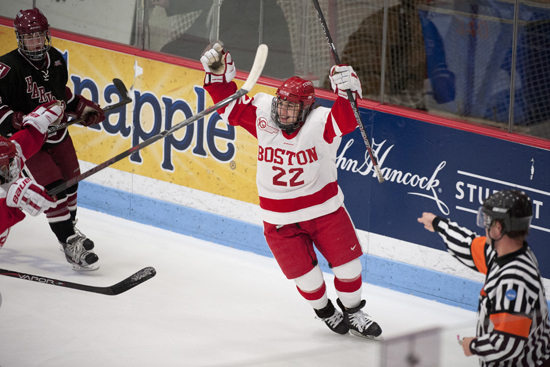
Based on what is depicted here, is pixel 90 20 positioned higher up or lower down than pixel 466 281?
higher up

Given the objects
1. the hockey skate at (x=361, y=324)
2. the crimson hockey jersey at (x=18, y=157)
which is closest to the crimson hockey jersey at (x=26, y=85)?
the crimson hockey jersey at (x=18, y=157)

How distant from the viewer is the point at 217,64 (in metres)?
3.35

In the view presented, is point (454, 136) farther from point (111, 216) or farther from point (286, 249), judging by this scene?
point (111, 216)

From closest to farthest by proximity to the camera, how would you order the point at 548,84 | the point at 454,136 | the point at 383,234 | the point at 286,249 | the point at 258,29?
the point at 286,249 < the point at 548,84 < the point at 454,136 < the point at 383,234 < the point at 258,29

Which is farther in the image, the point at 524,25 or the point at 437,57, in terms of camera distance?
the point at 437,57

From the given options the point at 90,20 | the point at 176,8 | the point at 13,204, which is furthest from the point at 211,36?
the point at 13,204

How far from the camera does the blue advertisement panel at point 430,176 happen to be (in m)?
3.58

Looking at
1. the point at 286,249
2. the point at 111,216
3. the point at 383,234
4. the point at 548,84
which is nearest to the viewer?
the point at 286,249

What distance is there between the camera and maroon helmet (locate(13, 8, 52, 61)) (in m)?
3.90

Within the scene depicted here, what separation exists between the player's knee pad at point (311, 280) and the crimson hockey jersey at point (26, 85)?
68.5 inches

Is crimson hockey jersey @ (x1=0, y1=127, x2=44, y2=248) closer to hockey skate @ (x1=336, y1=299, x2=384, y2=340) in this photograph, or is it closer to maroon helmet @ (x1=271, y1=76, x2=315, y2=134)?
maroon helmet @ (x1=271, y1=76, x2=315, y2=134)

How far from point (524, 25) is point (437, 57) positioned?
1.64ft

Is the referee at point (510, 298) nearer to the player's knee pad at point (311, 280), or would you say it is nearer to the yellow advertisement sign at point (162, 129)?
the player's knee pad at point (311, 280)

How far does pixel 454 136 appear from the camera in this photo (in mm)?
3814
